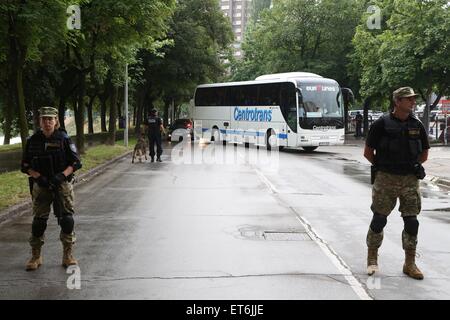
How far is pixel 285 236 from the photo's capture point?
26.3 feet

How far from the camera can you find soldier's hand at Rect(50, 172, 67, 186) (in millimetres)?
6129

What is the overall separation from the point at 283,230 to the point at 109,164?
12.8 metres

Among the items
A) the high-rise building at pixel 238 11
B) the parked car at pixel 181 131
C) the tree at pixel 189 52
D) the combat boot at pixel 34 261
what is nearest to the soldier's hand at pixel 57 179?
the combat boot at pixel 34 261

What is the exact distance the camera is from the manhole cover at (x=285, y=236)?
7832 millimetres

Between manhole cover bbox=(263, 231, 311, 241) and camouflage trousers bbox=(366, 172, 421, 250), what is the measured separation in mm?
1890

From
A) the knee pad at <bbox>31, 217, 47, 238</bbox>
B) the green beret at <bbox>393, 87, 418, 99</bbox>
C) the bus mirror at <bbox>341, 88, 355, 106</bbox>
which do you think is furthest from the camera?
the bus mirror at <bbox>341, 88, 355, 106</bbox>

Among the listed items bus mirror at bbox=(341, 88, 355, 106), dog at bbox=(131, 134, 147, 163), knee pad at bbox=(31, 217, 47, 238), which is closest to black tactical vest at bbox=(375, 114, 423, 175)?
knee pad at bbox=(31, 217, 47, 238)

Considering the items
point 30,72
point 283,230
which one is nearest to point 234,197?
point 283,230

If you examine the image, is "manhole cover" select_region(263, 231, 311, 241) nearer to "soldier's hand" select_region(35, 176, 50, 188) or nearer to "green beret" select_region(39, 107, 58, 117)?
"soldier's hand" select_region(35, 176, 50, 188)

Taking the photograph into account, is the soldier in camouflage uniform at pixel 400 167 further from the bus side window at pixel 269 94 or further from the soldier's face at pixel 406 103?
the bus side window at pixel 269 94

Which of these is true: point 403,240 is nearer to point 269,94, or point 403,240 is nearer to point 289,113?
point 289,113

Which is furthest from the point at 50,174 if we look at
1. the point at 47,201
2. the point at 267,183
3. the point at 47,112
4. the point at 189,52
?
the point at 189,52

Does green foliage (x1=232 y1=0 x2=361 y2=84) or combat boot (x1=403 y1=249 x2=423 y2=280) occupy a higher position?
green foliage (x1=232 y1=0 x2=361 y2=84)

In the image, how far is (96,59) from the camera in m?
24.4
